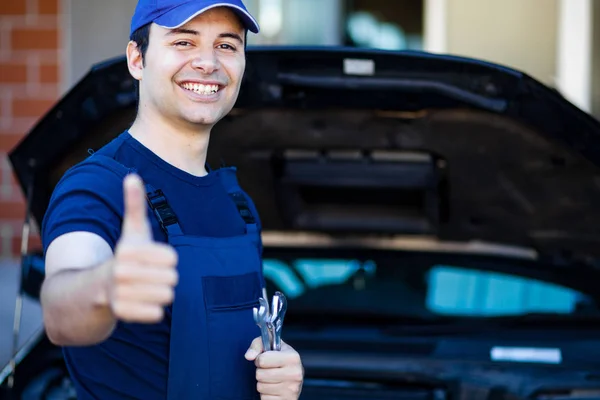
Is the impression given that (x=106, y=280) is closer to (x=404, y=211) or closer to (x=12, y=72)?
(x=404, y=211)

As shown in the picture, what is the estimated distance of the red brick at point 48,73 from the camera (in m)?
7.13

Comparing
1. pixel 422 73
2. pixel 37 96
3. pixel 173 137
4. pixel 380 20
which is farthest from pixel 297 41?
pixel 173 137

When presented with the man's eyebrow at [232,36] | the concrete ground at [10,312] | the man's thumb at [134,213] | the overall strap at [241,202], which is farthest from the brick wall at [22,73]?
the man's thumb at [134,213]

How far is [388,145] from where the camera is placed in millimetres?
2871

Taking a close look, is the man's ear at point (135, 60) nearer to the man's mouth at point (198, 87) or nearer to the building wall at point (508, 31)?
the man's mouth at point (198, 87)

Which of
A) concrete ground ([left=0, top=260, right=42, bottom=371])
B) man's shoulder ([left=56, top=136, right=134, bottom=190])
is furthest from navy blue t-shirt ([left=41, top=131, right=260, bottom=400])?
concrete ground ([left=0, top=260, right=42, bottom=371])

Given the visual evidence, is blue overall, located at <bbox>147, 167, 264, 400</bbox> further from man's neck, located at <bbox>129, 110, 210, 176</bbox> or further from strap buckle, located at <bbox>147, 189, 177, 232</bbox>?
man's neck, located at <bbox>129, 110, 210, 176</bbox>

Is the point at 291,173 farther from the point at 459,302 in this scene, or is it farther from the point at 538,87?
the point at 538,87

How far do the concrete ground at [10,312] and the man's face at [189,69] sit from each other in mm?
3779

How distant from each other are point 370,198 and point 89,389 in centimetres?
173

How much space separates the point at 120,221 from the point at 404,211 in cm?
182

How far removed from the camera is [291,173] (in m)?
3.05

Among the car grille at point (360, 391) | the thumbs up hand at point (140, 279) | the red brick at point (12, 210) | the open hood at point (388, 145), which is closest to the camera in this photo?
the thumbs up hand at point (140, 279)

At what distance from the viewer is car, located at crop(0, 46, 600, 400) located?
2.47 metres
